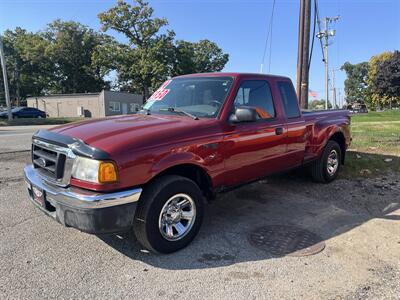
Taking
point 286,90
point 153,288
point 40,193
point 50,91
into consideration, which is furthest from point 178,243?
point 50,91

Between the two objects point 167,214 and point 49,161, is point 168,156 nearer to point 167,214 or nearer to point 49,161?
point 167,214

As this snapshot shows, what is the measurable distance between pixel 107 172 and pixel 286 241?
84.9 inches

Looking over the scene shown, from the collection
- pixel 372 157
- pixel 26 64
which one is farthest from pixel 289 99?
pixel 26 64

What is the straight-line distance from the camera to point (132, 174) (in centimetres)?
314

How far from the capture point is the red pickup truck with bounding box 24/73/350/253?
3070 millimetres

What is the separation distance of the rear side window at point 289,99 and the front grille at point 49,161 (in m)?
3.19

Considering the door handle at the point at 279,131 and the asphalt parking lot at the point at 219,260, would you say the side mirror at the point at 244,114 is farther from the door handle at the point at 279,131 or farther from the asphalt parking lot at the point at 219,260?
the asphalt parking lot at the point at 219,260

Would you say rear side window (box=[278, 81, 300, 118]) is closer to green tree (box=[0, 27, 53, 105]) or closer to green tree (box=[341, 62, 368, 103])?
green tree (box=[0, 27, 53, 105])

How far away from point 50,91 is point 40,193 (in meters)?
60.5

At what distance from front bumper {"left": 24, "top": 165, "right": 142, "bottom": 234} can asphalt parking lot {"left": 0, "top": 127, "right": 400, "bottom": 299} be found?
0.45 metres

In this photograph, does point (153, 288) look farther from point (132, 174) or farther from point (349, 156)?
point (349, 156)

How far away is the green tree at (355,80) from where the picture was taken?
316ft

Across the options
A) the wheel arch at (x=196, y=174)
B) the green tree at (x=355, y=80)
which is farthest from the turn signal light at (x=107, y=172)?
the green tree at (x=355, y=80)

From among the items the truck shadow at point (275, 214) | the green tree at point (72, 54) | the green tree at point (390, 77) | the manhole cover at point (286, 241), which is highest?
the green tree at point (72, 54)
